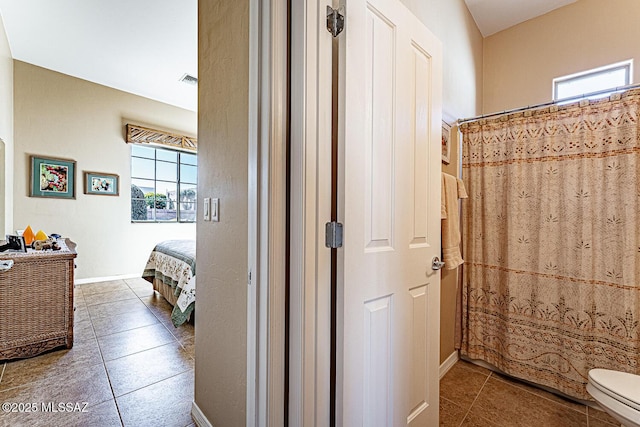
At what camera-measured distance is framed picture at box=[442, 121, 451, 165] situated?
1.99 metres

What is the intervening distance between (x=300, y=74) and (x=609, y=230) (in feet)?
6.48

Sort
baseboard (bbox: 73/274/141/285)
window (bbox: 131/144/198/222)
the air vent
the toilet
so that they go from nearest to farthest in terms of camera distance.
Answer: the toilet < the air vent < baseboard (bbox: 73/274/141/285) < window (bbox: 131/144/198/222)

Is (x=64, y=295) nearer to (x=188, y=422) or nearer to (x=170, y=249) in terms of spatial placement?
(x=170, y=249)

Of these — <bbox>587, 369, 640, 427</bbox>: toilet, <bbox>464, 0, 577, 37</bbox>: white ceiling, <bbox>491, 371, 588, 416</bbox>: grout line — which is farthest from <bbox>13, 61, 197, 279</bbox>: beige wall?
<bbox>587, 369, 640, 427</bbox>: toilet

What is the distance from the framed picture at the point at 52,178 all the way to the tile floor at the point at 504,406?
509cm

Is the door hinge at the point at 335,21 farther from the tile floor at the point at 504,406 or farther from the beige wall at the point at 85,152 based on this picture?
the beige wall at the point at 85,152

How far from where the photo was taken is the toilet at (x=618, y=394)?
3.48ft

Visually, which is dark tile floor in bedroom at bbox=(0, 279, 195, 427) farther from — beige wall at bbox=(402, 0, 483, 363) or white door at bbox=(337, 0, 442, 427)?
beige wall at bbox=(402, 0, 483, 363)

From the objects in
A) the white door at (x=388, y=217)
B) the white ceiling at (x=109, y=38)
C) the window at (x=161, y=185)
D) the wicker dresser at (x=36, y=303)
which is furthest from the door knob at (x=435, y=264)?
the window at (x=161, y=185)

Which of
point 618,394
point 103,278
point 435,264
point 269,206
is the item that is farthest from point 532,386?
point 103,278

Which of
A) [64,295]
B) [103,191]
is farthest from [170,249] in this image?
[103,191]

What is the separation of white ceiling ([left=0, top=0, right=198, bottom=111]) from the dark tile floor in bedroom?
297cm

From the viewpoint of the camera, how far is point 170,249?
328 centimetres

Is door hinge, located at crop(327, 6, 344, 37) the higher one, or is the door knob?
door hinge, located at crop(327, 6, 344, 37)
